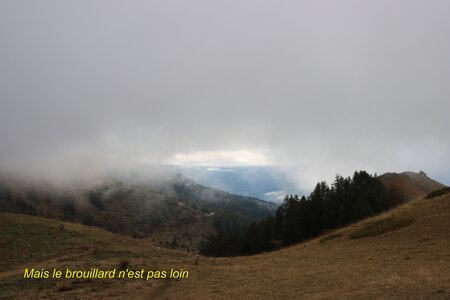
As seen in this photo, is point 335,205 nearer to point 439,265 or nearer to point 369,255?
point 369,255

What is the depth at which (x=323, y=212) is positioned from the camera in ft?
232

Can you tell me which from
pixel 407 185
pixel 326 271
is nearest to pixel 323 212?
pixel 407 185

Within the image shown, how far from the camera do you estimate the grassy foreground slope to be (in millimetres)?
19305

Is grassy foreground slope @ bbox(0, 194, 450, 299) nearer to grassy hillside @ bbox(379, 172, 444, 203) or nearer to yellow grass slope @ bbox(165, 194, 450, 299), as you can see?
yellow grass slope @ bbox(165, 194, 450, 299)

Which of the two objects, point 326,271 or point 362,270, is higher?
point 362,270

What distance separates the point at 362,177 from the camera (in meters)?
73.0

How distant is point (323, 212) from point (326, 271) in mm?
47410

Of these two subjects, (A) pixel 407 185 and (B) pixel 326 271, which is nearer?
(B) pixel 326 271

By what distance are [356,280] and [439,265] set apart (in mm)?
5745

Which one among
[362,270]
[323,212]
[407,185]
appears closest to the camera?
[362,270]

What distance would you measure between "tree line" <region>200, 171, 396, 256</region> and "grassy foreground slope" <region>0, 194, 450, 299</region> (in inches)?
816

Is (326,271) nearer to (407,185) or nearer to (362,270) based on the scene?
(362,270)

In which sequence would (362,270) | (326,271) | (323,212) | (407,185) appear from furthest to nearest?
(407,185), (323,212), (326,271), (362,270)

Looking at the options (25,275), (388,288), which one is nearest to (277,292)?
(388,288)
